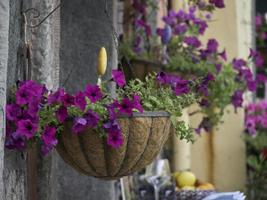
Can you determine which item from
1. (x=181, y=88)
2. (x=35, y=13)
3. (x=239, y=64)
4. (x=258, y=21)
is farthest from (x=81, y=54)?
(x=258, y=21)

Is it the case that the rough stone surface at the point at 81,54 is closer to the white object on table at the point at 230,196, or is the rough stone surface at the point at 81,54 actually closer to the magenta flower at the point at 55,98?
the white object on table at the point at 230,196

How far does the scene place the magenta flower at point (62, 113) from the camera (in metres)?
1.88

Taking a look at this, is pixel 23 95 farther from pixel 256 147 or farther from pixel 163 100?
pixel 256 147

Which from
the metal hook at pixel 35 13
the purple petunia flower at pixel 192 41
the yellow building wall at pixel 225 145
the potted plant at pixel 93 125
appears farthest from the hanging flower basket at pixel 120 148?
the yellow building wall at pixel 225 145

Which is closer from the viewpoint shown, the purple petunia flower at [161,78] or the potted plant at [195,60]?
the purple petunia flower at [161,78]

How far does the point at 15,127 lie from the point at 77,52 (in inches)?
37.3

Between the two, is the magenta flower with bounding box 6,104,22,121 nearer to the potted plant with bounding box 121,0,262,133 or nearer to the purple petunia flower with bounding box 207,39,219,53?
the potted plant with bounding box 121,0,262,133

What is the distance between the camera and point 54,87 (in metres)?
2.38

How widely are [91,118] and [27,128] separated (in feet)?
0.60

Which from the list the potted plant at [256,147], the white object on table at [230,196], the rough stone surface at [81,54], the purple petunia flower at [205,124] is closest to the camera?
the white object on table at [230,196]

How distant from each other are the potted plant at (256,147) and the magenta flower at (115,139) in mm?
3202

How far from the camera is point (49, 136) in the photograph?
6.16ft

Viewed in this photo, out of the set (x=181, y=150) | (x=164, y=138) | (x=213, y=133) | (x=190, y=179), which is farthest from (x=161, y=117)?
(x=213, y=133)

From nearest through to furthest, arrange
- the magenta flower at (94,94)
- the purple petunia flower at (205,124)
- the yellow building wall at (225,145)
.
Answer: the magenta flower at (94,94), the purple petunia flower at (205,124), the yellow building wall at (225,145)
